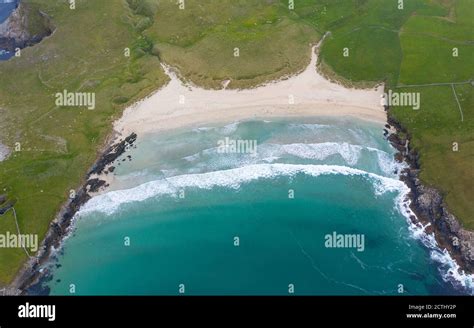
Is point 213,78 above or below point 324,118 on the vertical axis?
above

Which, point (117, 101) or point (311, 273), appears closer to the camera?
point (311, 273)

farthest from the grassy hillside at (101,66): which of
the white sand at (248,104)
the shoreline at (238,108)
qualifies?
the white sand at (248,104)

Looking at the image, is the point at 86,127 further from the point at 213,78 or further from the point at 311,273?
the point at 311,273

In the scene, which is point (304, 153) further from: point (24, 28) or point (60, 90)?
point (24, 28)

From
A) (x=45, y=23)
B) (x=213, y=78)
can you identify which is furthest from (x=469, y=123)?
(x=45, y=23)

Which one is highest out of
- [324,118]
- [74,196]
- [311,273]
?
[324,118]

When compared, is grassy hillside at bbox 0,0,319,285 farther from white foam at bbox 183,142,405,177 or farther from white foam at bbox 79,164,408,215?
white foam at bbox 183,142,405,177

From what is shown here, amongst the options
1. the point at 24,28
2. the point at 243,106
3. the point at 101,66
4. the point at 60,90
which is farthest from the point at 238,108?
the point at 24,28
